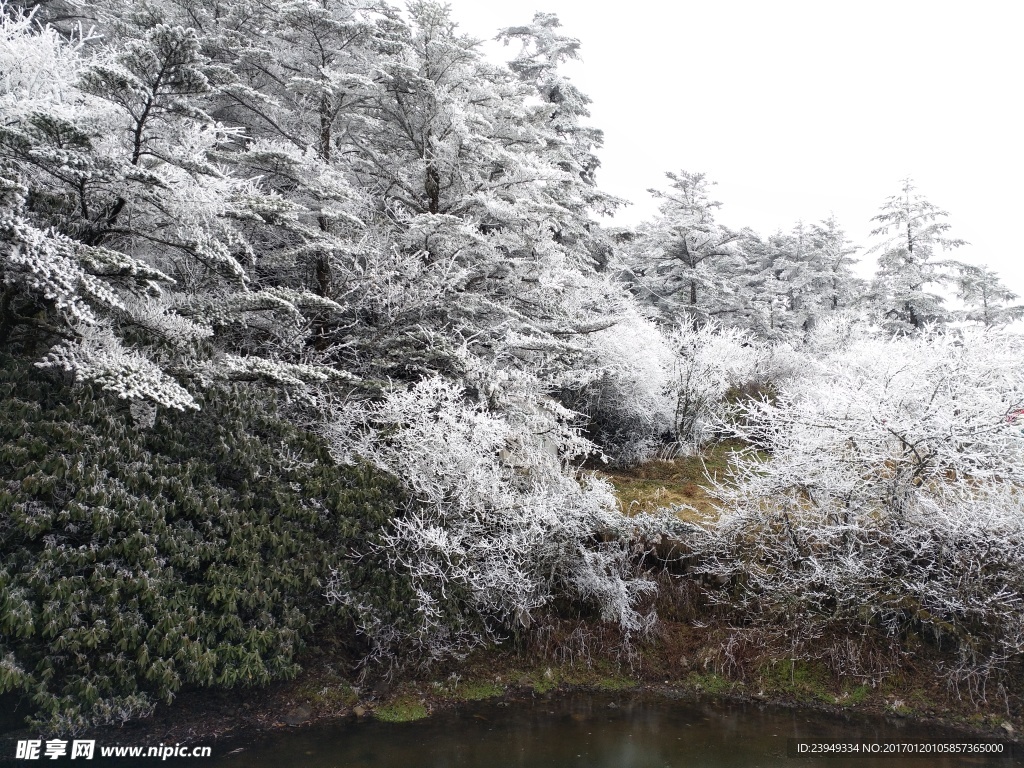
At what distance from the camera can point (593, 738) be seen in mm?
6559

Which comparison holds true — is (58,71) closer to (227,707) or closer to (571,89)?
(227,707)

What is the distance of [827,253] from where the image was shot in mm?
27109

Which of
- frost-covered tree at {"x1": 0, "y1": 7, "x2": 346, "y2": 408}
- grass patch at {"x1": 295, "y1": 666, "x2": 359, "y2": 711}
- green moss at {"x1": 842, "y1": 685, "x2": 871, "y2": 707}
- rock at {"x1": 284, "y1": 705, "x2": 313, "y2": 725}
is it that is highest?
frost-covered tree at {"x1": 0, "y1": 7, "x2": 346, "y2": 408}

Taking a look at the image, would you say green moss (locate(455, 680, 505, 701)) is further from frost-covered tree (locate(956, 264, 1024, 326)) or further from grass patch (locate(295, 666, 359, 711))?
frost-covered tree (locate(956, 264, 1024, 326))

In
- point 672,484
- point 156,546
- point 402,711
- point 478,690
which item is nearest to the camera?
point 156,546

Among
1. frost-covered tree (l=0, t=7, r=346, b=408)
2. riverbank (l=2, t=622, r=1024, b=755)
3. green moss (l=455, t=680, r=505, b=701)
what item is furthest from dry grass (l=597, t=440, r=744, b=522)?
frost-covered tree (l=0, t=7, r=346, b=408)

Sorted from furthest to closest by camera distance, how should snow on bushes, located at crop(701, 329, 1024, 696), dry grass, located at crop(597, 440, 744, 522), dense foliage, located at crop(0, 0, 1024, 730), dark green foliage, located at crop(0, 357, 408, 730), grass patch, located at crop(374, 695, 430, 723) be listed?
dry grass, located at crop(597, 440, 744, 522) < snow on bushes, located at crop(701, 329, 1024, 696) < grass patch, located at crop(374, 695, 430, 723) < dense foliage, located at crop(0, 0, 1024, 730) < dark green foliage, located at crop(0, 357, 408, 730)

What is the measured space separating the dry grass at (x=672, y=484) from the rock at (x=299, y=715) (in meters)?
5.25

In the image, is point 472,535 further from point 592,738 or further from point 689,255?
point 689,255

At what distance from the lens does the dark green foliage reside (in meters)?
4.96

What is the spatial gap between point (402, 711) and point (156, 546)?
3.28 m

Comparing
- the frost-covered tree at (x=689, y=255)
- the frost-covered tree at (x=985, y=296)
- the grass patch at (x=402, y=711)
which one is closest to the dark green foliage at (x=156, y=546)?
the grass patch at (x=402, y=711)

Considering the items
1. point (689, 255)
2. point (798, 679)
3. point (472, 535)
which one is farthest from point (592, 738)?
point (689, 255)

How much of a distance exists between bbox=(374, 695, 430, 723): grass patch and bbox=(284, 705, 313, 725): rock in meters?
0.74
